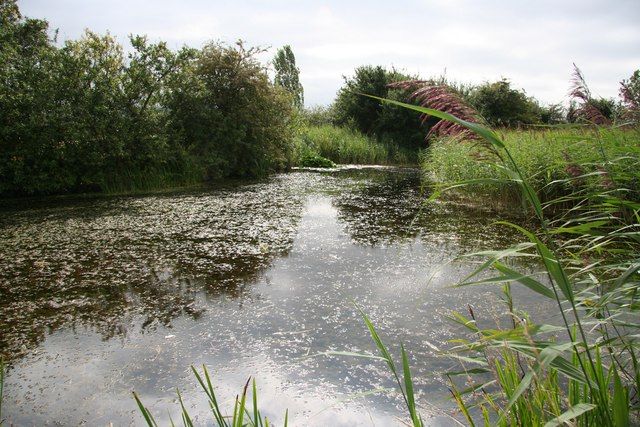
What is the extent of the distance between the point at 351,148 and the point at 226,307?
1575cm

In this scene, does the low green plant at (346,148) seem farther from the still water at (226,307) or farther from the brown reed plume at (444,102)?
the brown reed plume at (444,102)

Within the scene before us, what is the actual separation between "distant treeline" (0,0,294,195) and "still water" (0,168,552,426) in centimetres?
222

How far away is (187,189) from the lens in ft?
34.3

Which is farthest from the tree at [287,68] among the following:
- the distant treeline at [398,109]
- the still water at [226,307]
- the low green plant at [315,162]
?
the still water at [226,307]

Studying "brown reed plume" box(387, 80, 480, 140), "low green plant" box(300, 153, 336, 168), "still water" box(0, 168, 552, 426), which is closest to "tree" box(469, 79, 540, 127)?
"low green plant" box(300, 153, 336, 168)

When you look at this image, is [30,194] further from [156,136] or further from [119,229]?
[119,229]

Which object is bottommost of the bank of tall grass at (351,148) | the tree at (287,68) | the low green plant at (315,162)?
the low green plant at (315,162)

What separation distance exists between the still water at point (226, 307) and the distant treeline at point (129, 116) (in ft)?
7.30

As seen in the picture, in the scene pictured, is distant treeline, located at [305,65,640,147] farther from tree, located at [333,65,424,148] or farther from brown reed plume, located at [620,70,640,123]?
brown reed plume, located at [620,70,640,123]

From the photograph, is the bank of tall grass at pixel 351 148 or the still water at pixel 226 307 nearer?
the still water at pixel 226 307

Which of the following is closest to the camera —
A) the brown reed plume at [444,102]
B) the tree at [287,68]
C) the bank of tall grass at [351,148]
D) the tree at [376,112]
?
the brown reed plume at [444,102]

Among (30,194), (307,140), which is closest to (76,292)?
(30,194)

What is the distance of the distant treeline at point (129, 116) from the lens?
27.9 feet

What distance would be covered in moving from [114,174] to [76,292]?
22.2 feet
